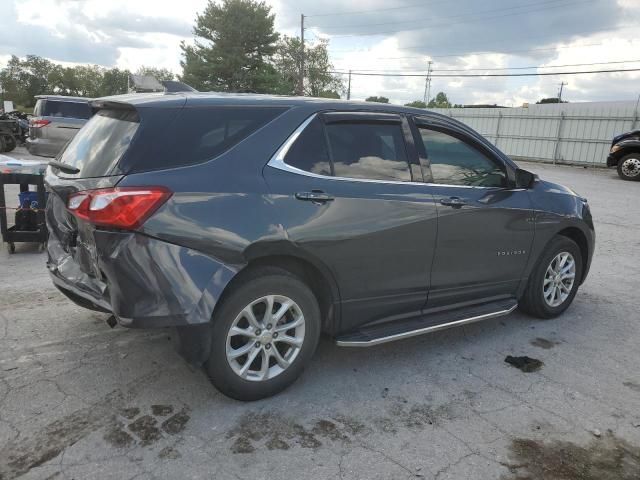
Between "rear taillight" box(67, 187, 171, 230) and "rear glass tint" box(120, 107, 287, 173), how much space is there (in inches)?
5.7

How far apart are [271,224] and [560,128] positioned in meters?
23.3

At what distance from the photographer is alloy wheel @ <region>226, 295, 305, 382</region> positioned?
306cm

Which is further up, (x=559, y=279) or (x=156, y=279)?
(x=156, y=279)

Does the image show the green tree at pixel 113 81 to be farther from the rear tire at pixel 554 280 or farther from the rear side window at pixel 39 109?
the rear tire at pixel 554 280

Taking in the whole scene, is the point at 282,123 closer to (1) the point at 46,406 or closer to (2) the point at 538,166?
(1) the point at 46,406

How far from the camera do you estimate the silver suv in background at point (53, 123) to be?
46.4 ft

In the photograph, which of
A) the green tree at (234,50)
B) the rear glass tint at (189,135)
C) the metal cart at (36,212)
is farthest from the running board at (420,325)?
the green tree at (234,50)

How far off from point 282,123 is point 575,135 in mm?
22469

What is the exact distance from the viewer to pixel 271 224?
301 cm

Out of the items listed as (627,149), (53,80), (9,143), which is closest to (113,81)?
(53,80)

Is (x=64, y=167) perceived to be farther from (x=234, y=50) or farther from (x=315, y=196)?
(x=234, y=50)

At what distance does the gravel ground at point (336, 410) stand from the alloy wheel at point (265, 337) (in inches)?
8.8

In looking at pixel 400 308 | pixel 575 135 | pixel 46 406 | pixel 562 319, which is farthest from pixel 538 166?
pixel 46 406

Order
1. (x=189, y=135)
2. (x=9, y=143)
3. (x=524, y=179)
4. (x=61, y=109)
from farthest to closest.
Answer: (x=9, y=143) → (x=61, y=109) → (x=524, y=179) → (x=189, y=135)
